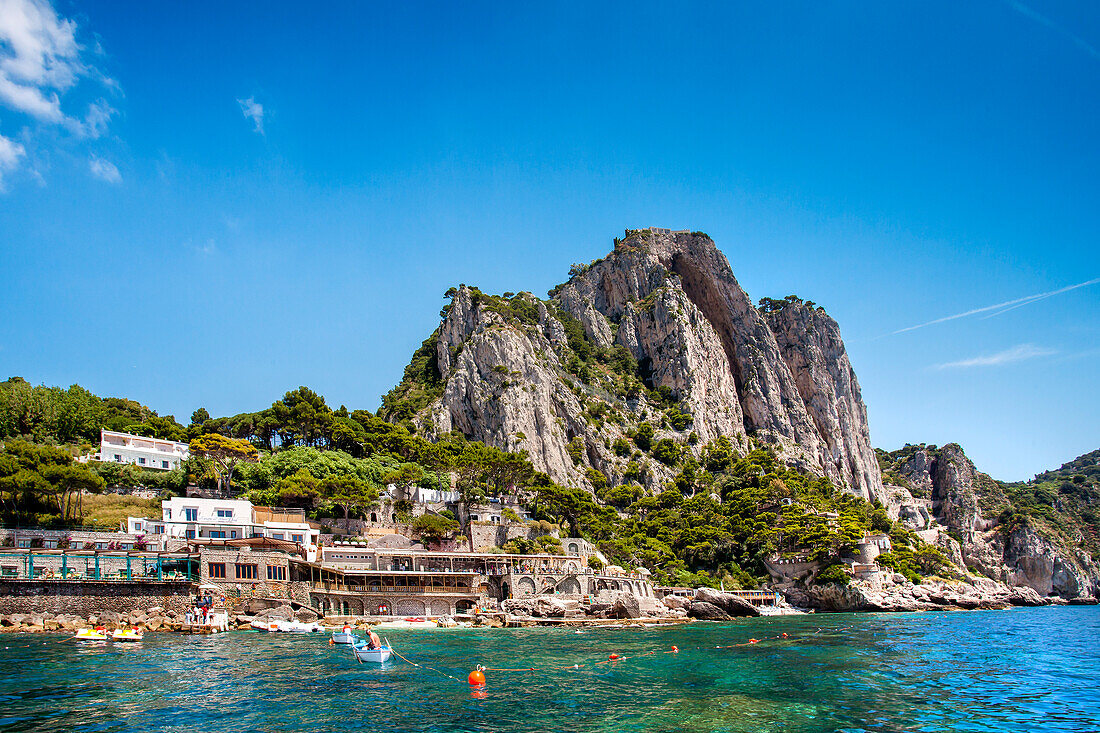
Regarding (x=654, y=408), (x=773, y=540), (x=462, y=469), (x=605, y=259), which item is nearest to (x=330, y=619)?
(x=462, y=469)

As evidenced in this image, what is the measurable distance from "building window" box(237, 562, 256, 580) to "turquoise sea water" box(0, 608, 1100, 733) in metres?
8.69

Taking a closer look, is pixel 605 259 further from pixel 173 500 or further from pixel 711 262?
pixel 173 500

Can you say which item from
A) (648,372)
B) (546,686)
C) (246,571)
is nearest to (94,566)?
(246,571)

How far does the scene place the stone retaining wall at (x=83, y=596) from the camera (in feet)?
136

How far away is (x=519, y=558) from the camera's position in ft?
210

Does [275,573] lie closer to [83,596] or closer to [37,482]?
[83,596]

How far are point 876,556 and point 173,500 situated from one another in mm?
70738

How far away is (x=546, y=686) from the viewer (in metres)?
27.1

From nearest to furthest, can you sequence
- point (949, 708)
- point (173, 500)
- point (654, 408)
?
point (949, 708)
point (173, 500)
point (654, 408)

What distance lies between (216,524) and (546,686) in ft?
132

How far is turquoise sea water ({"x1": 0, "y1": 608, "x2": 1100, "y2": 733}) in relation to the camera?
70.3ft

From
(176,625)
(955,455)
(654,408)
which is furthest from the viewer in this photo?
(955,455)

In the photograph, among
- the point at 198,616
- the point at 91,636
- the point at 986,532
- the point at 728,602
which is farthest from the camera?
the point at 986,532

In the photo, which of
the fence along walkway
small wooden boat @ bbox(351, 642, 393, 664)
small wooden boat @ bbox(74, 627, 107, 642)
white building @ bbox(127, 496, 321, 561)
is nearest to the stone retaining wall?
the fence along walkway
